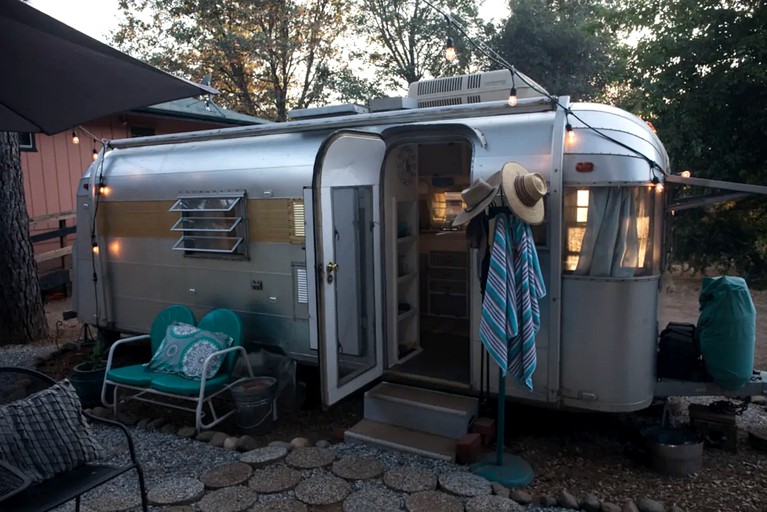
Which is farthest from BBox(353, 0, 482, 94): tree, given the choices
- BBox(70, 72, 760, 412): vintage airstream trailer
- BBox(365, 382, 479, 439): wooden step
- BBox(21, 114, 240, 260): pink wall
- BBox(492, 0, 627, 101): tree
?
BBox(365, 382, 479, 439): wooden step

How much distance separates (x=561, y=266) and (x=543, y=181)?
2.01 ft

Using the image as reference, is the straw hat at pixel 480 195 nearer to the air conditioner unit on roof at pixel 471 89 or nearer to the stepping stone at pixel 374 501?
the air conditioner unit on roof at pixel 471 89

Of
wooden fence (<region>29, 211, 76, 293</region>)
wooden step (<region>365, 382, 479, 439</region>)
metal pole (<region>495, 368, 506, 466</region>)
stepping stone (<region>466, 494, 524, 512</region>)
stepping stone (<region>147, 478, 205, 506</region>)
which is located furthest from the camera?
wooden fence (<region>29, 211, 76, 293</region>)

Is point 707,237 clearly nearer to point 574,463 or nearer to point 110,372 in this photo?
point 574,463

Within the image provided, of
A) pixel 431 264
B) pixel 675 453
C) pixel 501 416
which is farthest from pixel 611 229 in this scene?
pixel 431 264

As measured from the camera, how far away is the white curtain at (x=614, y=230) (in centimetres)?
402

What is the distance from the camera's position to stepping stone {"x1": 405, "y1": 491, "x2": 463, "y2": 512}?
3508 millimetres

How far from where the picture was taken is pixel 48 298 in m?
10.5

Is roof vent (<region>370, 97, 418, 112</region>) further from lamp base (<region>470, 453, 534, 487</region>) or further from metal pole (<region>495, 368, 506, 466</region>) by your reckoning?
lamp base (<region>470, 453, 534, 487</region>)

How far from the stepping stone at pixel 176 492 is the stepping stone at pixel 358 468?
88 centimetres

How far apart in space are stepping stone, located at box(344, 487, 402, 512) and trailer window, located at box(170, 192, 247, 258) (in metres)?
2.56

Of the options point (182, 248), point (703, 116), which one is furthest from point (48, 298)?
point (703, 116)

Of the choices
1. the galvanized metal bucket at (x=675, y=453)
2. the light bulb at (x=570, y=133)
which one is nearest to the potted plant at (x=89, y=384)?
the light bulb at (x=570, y=133)

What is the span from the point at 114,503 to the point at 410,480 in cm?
181
